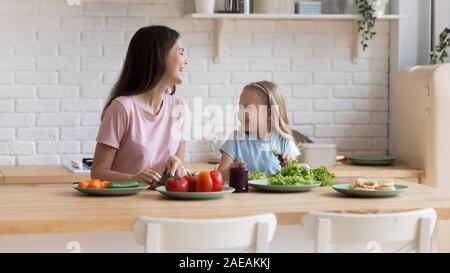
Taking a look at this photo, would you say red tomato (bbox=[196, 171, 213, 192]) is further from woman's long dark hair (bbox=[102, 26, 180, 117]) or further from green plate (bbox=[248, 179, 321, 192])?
woman's long dark hair (bbox=[102, 26, 180, 117])

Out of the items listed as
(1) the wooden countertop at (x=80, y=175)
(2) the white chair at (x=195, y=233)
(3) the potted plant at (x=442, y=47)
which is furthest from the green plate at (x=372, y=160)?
(2) the white chair at (x=195, y=233)

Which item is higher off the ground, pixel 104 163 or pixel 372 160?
pixel 104 163

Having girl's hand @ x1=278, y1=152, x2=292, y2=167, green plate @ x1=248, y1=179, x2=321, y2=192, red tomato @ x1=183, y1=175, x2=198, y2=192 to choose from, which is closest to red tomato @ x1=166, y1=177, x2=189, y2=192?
red tomato @ x1=183, y1=175, x2=198, y2=192

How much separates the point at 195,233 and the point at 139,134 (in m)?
1.33

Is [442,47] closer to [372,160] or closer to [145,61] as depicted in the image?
[372,160]

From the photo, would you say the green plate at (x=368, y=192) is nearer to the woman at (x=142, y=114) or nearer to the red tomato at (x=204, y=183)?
the red tomato at (x=204, y=183)

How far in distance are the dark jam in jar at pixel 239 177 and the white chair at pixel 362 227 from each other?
69cm

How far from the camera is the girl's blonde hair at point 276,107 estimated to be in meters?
4.06

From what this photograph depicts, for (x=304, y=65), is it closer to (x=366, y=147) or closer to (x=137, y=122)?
(x=366, y=147)

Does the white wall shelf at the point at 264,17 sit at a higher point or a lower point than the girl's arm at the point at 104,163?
higher

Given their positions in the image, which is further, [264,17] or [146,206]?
[264,17]

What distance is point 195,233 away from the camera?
250 cm

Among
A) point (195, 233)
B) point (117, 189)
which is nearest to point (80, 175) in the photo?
point (117, 189)

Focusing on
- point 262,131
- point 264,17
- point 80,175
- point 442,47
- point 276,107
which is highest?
point 264,17
